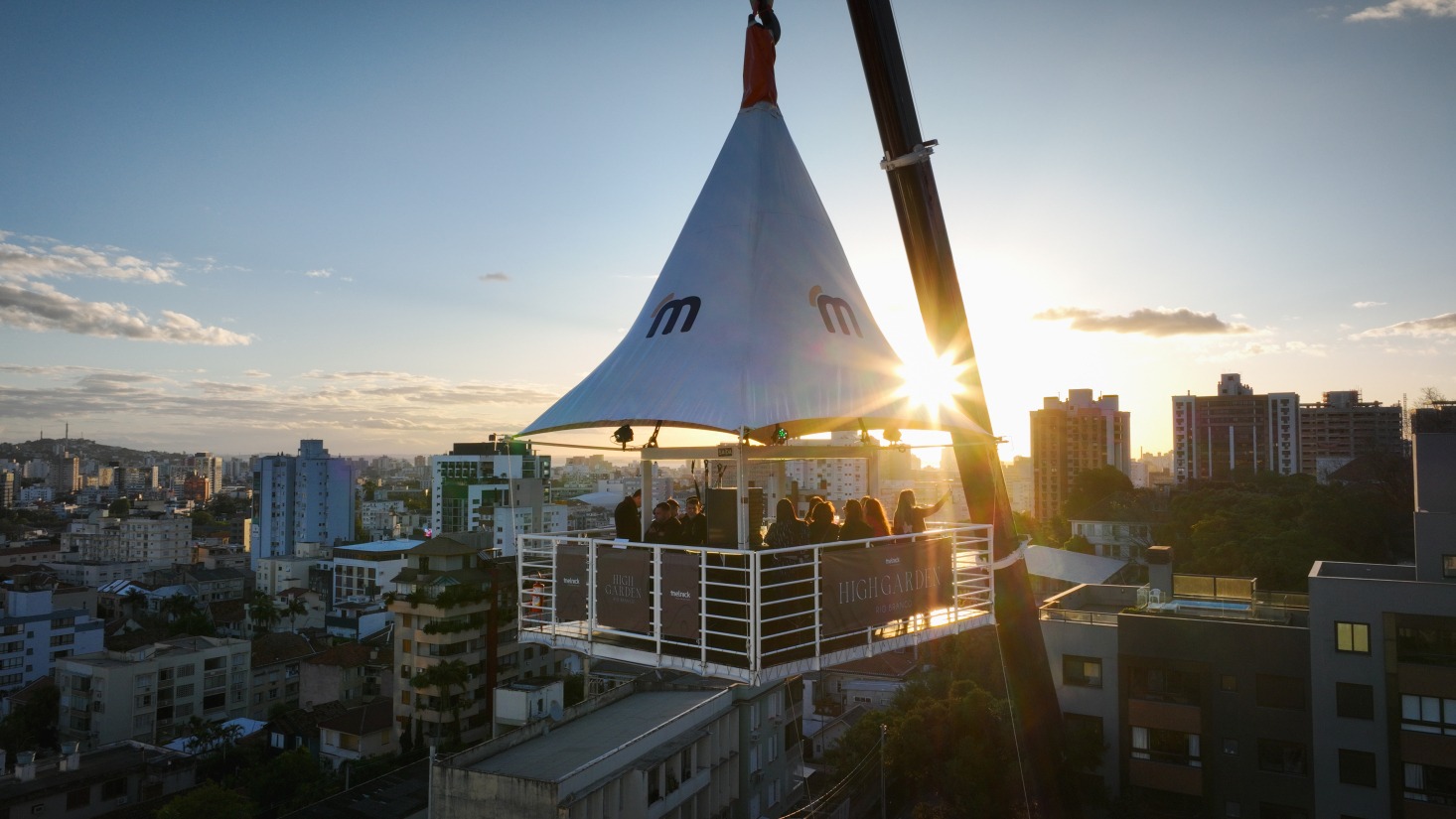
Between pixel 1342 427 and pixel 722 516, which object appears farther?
pixel 1342 427

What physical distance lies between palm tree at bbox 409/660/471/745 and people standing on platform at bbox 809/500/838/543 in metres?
38.5

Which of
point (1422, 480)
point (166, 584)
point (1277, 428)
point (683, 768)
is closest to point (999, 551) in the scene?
point (683, 768)

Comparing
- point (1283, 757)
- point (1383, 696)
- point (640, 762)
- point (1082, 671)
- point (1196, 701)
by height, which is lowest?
point (1283, 757)

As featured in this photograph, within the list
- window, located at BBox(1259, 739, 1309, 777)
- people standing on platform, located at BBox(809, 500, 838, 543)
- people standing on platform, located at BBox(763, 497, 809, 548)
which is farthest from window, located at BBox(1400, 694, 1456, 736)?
people standing on platform, located at BBox(763, 497, 809, 548)

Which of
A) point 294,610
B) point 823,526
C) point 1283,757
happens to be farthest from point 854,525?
point 294,610

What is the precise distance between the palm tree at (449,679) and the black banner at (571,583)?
3830cm

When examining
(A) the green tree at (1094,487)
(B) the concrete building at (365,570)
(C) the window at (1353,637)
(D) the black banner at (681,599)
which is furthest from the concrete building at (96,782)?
(A) the green tree at (1094,487)

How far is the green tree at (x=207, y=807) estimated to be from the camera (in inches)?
1293

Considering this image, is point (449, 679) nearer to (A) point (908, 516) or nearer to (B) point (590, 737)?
(B) point (590, 737)

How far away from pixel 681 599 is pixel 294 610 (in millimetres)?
87885

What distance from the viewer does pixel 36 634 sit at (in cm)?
6259

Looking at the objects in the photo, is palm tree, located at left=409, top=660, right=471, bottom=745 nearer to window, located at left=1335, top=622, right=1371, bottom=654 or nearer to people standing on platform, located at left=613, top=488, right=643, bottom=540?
window, located at left=1335, top=622, right=1371, bottom=654

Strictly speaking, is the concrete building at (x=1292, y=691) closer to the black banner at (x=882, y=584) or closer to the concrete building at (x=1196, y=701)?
the concrete building at (x=1196, y=701)

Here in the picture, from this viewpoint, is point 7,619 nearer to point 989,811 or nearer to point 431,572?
point 431,572
